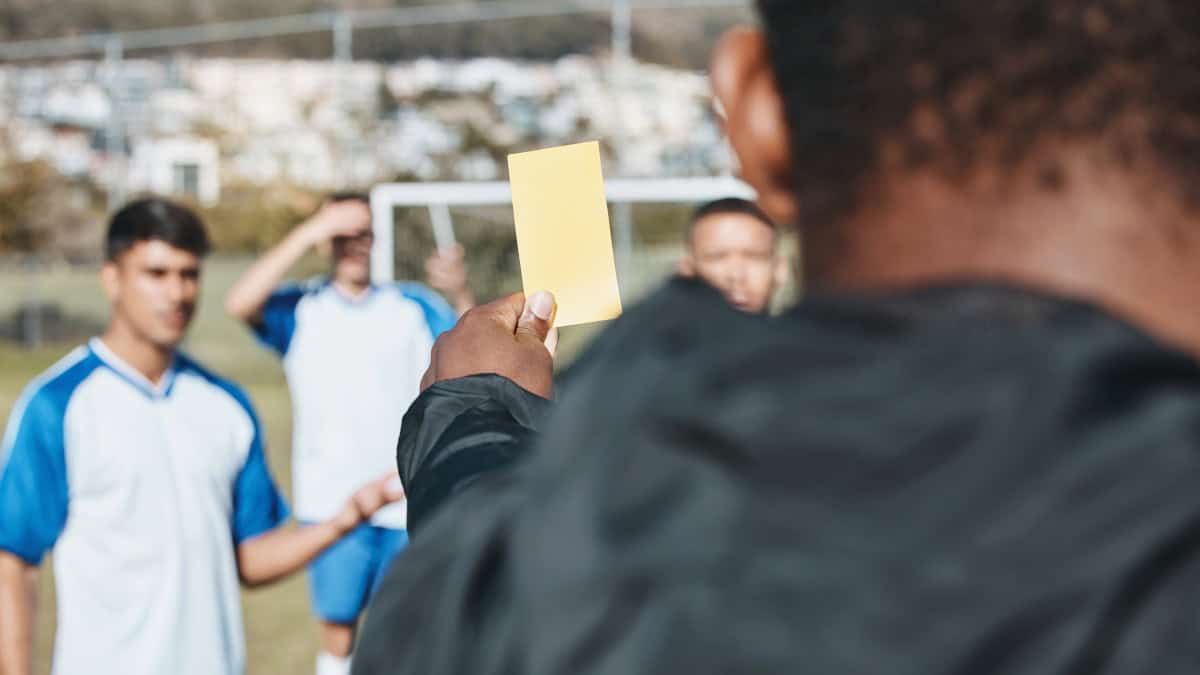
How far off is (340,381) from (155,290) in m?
2.26

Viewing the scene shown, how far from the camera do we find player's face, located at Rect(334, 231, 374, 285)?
19.5 ft

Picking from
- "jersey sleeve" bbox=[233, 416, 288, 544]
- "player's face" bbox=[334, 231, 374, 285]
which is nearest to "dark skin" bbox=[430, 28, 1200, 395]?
"jersey sleeve" bbox=[233, 416, 288, 544]

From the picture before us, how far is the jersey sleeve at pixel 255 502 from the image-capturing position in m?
3.49

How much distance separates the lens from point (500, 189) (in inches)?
376

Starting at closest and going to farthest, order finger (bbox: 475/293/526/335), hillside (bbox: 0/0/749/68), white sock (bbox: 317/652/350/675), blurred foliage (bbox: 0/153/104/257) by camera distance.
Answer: finger (bbox: 475/293/526/335)
white sock (bbox: 317/652/350/675)
hillside (bbox: 0/0/749/68)
blurred foliage (bbox: 0/153/104/257)

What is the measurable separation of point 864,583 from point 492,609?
219mm

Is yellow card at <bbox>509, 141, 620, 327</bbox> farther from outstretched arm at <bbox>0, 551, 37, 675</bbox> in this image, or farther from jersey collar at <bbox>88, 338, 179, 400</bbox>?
jersey collar at <bbox>88, 338, 179, 400</bbox>

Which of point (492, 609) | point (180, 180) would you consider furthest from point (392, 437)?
point (180, 180)

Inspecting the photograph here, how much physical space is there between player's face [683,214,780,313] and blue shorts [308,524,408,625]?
1.93 meters

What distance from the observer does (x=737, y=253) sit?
15.1 ft

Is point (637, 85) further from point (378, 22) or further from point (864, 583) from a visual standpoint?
point (864, 583)

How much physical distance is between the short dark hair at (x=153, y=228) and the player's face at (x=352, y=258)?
1904mm

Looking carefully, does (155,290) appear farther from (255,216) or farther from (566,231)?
(255,216)

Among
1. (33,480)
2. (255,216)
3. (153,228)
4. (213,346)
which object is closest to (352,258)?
(153,228)
